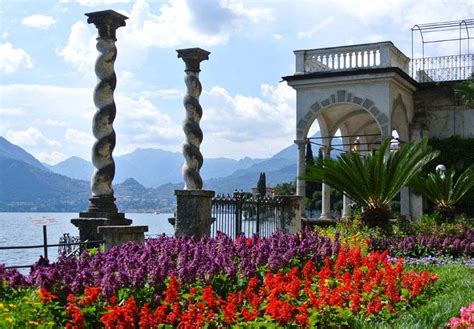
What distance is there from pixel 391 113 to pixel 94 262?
16745 millimetres

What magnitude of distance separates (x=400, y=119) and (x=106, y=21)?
12807 mm

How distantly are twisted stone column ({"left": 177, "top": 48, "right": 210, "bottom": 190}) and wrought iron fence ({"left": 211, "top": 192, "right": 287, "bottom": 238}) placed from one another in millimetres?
1816

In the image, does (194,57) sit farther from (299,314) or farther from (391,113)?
(299,314)

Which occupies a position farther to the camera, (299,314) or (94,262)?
(94,262)

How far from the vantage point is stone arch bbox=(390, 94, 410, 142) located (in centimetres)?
2297

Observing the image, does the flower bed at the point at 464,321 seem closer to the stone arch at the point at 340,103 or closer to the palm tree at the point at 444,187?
the palm tree at the point at 444,187

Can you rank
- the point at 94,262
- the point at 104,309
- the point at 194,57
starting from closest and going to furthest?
the point at 104,309 < the point at 94,262 < the point at 194,57

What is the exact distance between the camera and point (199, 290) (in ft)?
22.0

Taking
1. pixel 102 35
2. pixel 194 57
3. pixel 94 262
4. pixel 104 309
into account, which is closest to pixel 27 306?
pixel 104 309

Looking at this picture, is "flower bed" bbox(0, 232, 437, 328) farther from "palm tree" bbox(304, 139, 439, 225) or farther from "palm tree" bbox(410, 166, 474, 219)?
"palm tree" bbox(410, 166, 474, 219)

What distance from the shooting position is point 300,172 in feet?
77.4

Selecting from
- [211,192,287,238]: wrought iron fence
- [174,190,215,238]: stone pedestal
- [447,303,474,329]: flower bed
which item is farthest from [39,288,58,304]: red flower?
[211,192,287,238]: wrought iron fence

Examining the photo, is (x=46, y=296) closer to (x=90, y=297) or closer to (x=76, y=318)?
(x=90, y=297)

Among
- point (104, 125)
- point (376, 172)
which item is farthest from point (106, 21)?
point (376, 172)
